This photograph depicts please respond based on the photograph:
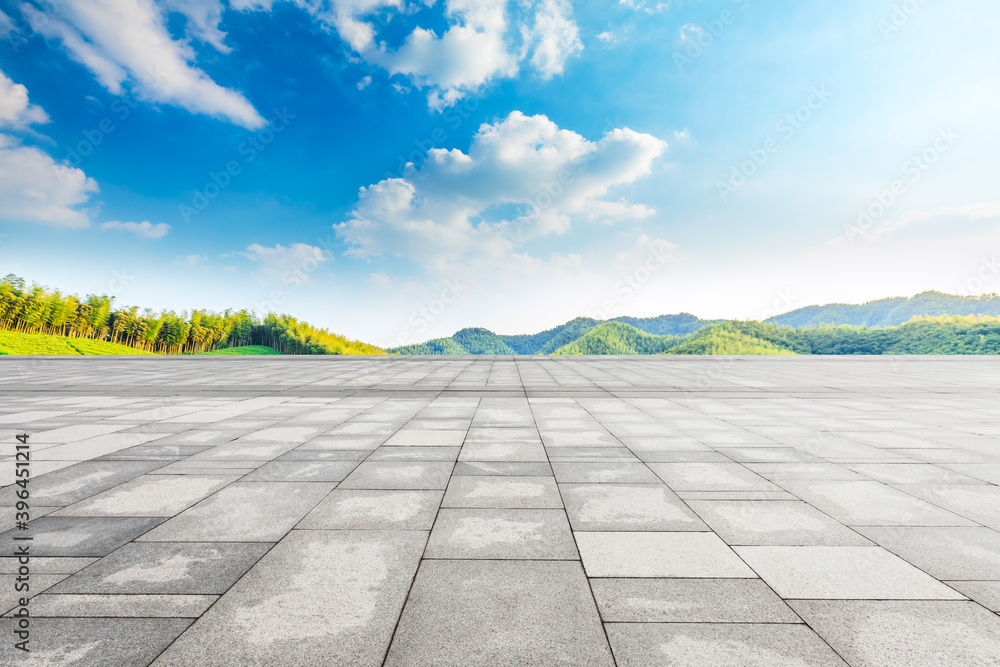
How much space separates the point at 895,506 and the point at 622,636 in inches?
121

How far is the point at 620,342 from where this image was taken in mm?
87438

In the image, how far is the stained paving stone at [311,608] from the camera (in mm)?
1837

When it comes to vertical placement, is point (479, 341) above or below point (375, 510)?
above

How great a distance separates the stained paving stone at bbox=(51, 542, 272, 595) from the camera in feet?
7.61

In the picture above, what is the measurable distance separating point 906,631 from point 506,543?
1998mm

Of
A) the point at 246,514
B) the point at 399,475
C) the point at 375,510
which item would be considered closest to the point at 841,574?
the point at 375,510

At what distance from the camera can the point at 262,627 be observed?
2014 millimetres

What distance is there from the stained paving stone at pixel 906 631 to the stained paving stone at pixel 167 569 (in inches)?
118

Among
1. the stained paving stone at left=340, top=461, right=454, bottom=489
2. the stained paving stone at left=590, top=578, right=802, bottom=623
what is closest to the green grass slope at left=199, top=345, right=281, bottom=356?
the stained paving stone at left=340, top=461, right=454, bottom=489

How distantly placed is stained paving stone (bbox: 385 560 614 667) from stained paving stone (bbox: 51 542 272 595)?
3.61 ft

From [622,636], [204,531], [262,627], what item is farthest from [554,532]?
[204,531]

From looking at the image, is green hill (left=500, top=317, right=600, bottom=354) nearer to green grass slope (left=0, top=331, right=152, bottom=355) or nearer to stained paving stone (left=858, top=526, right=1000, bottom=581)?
green grass slope (left=0, top=331, right=152, bottom=355)

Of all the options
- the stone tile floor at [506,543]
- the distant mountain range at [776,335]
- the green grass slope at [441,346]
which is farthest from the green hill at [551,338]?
the stone tile floor at [506,543]

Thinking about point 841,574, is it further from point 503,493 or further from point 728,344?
point 728,344
